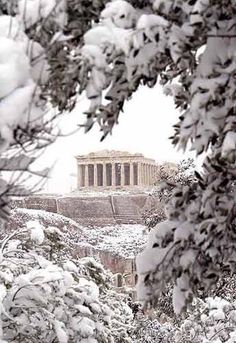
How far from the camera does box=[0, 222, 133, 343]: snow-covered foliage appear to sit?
7.09 m

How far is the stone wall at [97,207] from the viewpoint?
103 feet

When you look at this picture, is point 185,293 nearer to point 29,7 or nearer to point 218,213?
point 218,213

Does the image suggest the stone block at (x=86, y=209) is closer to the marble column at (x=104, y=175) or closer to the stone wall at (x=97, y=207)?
the stone wall at (x=97, y=207)

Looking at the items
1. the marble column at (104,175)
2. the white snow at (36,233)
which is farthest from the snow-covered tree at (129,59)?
the marble column at (104,175)

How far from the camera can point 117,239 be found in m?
27.7

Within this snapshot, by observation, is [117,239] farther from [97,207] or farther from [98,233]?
[97,207]

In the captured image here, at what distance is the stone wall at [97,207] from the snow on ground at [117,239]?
4.84 ft

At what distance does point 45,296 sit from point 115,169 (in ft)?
98.7

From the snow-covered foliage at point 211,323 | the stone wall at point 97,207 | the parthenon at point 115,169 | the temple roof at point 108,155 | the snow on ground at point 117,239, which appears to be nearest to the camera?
the snow-covered foliage at point 211,323

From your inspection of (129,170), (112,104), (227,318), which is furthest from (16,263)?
(129,170)

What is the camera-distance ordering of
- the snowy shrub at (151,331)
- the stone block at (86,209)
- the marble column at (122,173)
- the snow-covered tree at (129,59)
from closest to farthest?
1. the snow-covered tree at (129,59)
2. the snowy shrub at (151,331)
3. the stone block at (86,209)
4. the marble column at (122,173)

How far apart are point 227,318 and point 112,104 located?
23.9 feet

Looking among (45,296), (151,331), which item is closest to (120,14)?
(45,296)

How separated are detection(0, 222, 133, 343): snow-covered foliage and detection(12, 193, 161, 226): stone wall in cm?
2272
